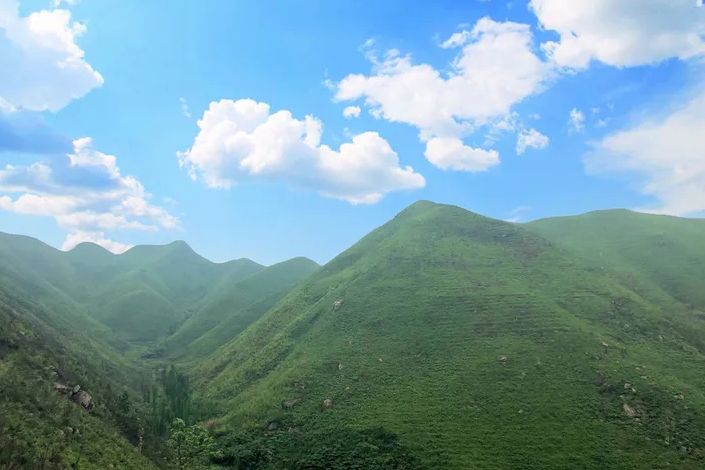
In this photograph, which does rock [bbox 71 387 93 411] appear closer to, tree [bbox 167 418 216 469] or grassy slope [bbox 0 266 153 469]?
grassy slope [bbox 0 266 153 469]

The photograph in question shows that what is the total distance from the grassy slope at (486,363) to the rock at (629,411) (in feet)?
1.30

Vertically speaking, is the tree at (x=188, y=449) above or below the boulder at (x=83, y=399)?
below

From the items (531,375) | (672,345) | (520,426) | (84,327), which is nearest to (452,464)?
(520,426)

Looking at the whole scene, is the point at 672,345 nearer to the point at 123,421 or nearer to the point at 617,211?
the point at 123,421

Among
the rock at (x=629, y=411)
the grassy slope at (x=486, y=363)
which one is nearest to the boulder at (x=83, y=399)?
the grassy slope at (x=486, y=363)

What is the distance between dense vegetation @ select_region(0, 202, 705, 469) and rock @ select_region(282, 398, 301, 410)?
47 centimetres

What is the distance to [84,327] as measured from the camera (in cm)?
12281

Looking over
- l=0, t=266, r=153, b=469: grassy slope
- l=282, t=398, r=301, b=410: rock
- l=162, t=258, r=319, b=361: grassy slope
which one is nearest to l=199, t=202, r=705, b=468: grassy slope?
l=282, t=398, r=301, b=410: rock

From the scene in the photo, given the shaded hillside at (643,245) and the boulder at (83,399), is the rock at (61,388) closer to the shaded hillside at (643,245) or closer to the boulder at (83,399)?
the boulder at (83,399)

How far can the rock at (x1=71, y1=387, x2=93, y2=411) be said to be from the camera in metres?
43.0

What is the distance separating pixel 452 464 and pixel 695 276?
8376 cm

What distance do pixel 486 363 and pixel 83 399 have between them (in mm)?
47791

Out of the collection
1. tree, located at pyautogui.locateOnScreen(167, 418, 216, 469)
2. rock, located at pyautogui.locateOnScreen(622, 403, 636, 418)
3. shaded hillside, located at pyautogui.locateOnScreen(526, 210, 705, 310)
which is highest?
shaded hillside, located at pyautogui.locateOnScreen(526, 210, 705, 310)

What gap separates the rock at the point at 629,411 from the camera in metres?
51.4
